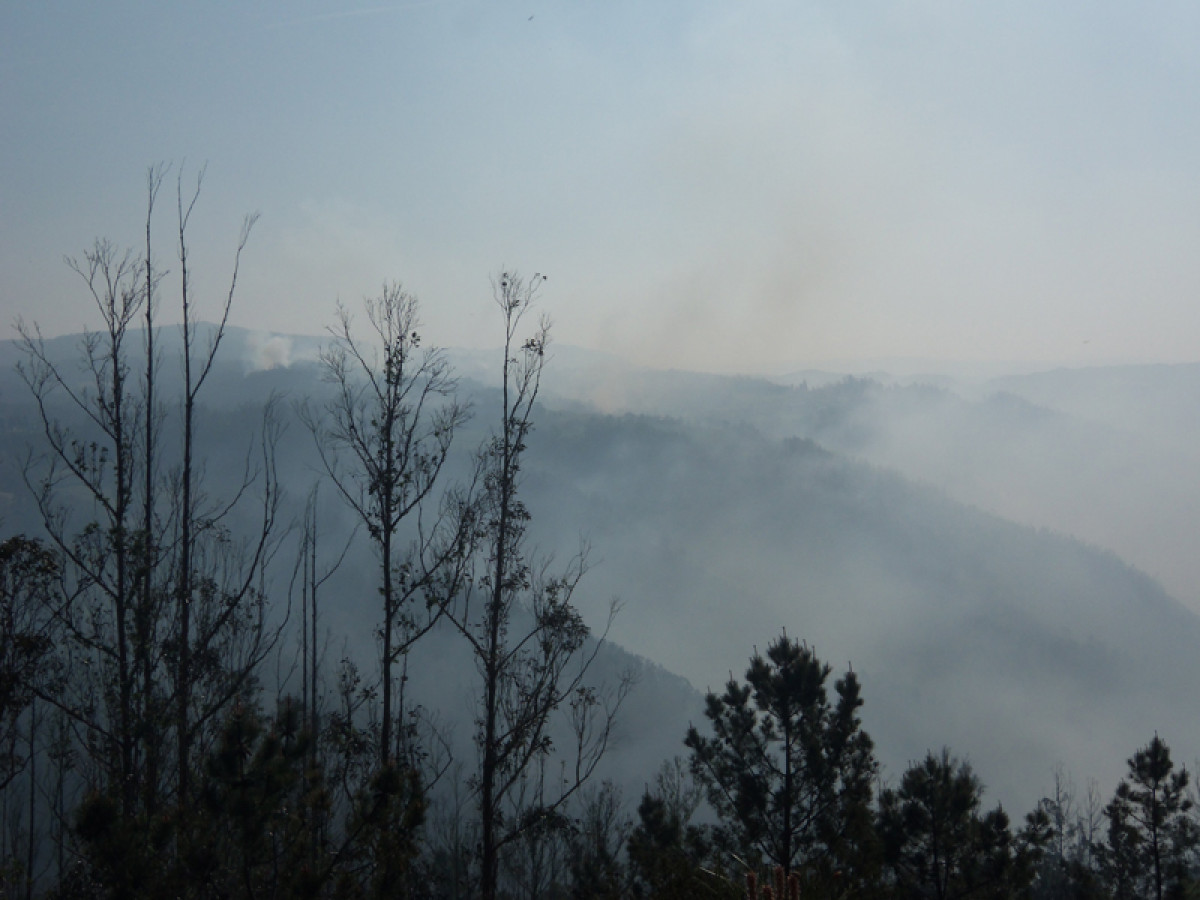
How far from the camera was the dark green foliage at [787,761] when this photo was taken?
1221cm

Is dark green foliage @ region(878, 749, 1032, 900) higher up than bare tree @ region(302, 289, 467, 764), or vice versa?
bare tree @ region(302, 289, 467, 764)

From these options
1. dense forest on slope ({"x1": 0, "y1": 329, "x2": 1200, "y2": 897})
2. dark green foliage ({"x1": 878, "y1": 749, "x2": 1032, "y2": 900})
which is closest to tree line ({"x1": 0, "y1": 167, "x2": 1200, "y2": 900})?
dark green foliage ({"x1": 878, "y1": 749, "x2": 1032, "y2": 900})

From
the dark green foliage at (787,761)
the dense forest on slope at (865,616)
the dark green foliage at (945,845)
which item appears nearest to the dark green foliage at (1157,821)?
the dark green foliage at (945,845)

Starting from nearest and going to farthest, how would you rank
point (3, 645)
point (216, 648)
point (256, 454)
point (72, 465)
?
1. point (72, 465)
2. point (3, 645)
3. point (216, 648)
4. point (256, 454)

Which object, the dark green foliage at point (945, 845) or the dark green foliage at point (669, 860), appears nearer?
the dark green foliage at point (669, 860)

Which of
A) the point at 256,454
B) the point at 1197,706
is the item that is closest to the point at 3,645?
the point at 256,454

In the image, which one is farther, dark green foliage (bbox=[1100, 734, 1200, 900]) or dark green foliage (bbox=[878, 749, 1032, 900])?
dark green foliage (bbox=[1100, 734, 1200, 900])

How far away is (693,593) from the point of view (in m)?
176

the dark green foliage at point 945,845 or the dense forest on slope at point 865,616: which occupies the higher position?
the dark green foliage at point 945,845

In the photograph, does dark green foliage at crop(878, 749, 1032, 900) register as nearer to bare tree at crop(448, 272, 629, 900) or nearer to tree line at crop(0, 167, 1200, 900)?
tree line at crop(0, 167, 1200, 900)

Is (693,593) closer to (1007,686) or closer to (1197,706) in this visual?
(1007,686)

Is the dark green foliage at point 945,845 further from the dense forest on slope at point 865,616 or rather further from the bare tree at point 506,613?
the dense forest on slope at point 865,616

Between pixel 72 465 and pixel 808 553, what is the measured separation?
19661cm

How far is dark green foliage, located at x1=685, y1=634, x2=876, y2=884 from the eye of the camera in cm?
1221
